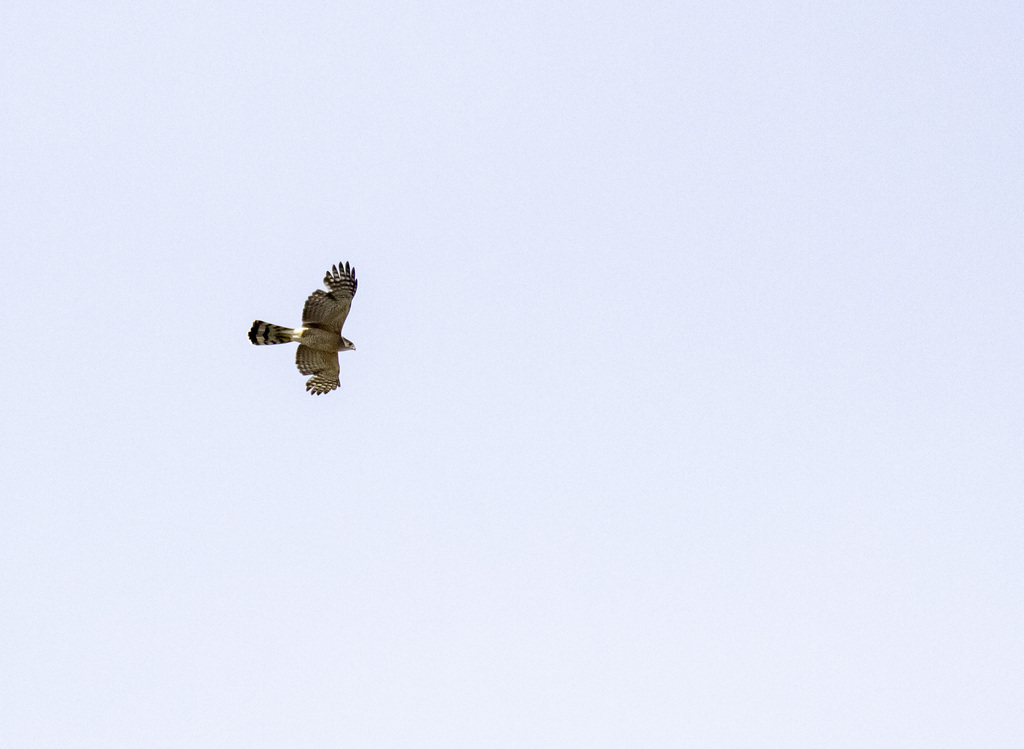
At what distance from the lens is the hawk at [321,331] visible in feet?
96.1

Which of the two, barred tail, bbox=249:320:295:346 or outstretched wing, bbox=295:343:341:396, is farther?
outstretched wing, bbox=295:343:341:396

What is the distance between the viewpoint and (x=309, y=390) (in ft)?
104

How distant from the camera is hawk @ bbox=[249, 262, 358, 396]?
29297mm

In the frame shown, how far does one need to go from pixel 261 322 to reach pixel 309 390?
256 cm

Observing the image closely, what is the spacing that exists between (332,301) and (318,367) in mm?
2564

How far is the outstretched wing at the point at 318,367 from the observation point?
3117 cm

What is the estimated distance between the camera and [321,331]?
30.1m

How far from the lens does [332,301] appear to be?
2944 cm

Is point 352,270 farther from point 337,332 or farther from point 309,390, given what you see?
point 309,390

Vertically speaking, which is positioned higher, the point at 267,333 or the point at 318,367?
the point at 318,367

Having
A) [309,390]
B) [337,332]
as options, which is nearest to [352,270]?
[337,332]

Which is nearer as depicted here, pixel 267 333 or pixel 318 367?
pixel 267 333

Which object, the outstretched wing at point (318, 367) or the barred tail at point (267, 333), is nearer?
the barred tail at point (267, 333)

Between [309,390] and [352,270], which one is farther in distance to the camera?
[309,390]
